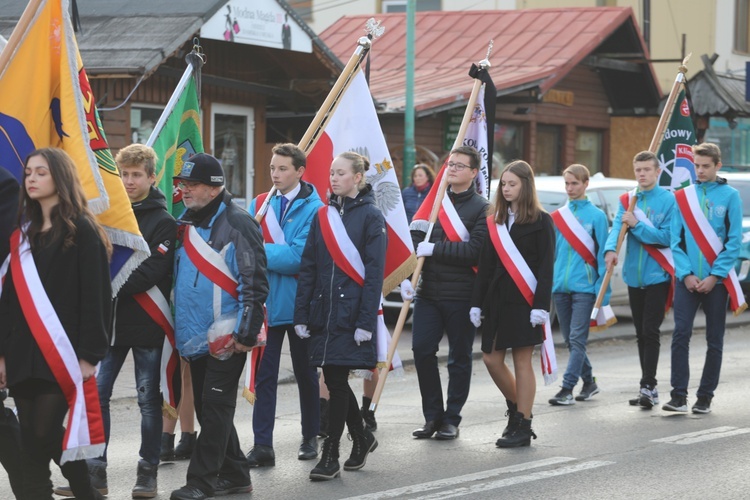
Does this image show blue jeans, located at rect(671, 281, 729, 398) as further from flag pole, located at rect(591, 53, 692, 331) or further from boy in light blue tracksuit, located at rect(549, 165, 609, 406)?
boy in light blue tracksuit, located at rect(549, 165, 609, 406)

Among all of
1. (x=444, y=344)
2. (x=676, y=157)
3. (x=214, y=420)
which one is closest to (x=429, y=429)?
(x=214, y=420)

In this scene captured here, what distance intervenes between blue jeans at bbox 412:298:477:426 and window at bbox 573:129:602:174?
18224 mm

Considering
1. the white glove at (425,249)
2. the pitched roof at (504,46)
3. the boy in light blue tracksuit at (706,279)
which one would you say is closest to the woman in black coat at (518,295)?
the white glove at (425,249)

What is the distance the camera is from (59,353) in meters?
5.63

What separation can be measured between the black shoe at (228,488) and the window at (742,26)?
3170 centimetres

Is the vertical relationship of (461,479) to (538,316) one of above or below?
below

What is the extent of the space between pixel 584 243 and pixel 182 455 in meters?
3.96

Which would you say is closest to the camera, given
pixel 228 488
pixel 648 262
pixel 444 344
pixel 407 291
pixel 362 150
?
pixel 228 488

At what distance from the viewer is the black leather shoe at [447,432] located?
878 centimetres

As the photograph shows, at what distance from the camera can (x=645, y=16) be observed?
3284 cm

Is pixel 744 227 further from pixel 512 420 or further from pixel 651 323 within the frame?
pixel 512 420

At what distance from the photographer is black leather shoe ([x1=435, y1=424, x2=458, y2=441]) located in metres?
8.78

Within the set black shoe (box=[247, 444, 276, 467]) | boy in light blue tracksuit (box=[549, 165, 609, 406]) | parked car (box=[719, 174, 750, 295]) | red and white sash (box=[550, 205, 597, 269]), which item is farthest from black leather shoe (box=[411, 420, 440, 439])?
parked car (box=[719, 174, 750, 295])

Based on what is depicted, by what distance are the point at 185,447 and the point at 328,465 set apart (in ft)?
3.73
